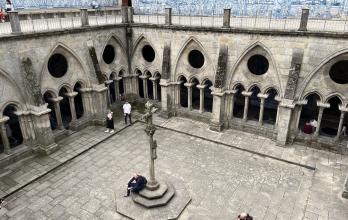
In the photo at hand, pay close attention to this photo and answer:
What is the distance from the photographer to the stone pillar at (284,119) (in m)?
15.0

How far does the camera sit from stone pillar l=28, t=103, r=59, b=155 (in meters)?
14.6

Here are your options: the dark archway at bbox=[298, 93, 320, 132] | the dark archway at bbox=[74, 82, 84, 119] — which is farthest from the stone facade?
the dark archway at bbox=[298, 93, 320, 132]

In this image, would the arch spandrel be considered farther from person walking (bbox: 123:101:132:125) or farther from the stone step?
the stone step

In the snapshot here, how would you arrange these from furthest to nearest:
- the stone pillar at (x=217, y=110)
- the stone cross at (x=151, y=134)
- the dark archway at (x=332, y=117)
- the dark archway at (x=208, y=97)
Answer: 1. the dark archway at (x=208, y=97)
2. the dark archway at (x=332, y=117)
3. the stone pillar at (x=217, y=110)
4. the stone cross at (x=151, y=134)

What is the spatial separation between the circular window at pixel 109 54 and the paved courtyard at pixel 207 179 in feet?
18.0

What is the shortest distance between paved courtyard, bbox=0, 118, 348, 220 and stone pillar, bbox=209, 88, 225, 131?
0.49 metres

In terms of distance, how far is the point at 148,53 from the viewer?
66.6 feet

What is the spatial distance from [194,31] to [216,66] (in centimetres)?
248

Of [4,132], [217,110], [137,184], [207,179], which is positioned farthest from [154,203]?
[4,132]

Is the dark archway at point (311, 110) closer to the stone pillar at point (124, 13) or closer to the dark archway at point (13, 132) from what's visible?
the stone pillar at point (124, 13)

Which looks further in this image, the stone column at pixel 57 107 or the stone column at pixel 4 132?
the stone column at pixel 57 107

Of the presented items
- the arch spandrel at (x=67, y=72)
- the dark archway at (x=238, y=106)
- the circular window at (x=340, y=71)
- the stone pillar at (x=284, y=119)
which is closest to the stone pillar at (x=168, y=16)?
the arch spandrel at (x=67, y=72)

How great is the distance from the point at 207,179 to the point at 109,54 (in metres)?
11.3

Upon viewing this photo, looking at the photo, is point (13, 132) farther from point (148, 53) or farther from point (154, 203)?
point (154, 203)
